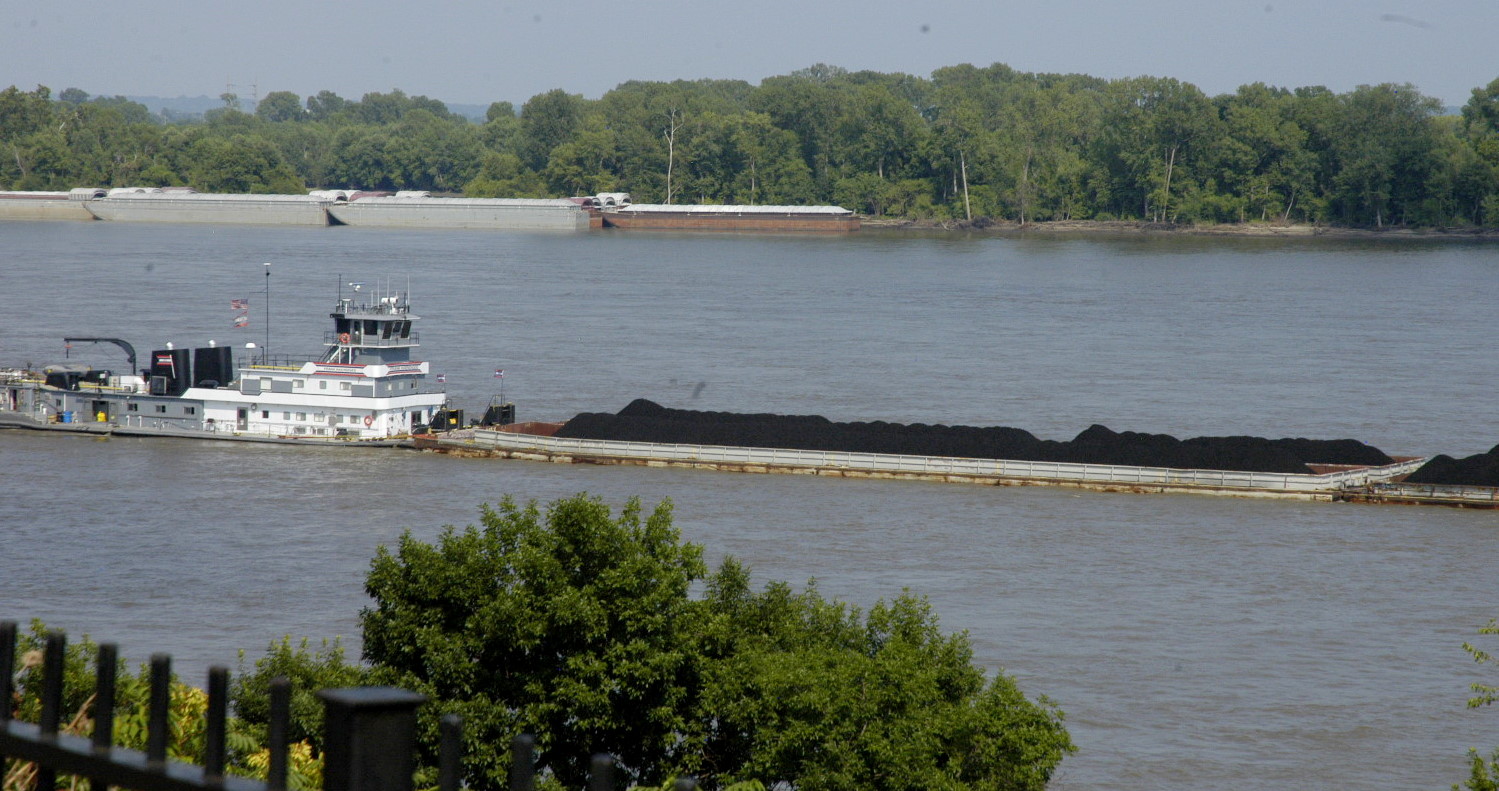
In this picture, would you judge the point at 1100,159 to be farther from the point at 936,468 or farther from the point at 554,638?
the point at 554,638

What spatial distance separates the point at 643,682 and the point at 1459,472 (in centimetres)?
3197

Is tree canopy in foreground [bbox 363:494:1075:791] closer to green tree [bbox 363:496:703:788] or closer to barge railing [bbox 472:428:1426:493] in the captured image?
green tree [bbox 363:496:703:788]

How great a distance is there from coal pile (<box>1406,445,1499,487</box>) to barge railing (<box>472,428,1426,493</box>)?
4.17 feet

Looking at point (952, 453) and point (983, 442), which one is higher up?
point (983, 442)

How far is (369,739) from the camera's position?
2641 mm

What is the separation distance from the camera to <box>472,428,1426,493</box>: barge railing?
42.6m

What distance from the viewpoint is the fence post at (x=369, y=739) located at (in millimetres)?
2592

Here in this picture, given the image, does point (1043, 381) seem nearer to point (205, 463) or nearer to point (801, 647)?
point (205, 463)

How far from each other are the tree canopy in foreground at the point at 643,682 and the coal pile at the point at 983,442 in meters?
27.4

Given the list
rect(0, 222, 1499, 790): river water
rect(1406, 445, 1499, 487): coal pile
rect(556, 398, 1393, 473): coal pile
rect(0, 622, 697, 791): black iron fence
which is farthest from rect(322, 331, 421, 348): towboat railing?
rect(0, 622, 697, 791): black iron fence

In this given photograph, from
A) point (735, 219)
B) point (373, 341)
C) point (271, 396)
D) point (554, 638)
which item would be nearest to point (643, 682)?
point (554, 638)

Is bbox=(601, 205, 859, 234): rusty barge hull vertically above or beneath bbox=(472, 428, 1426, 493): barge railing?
above

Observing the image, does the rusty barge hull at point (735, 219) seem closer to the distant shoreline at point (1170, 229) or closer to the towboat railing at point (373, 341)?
the distant shoreline at point (1170, 229)

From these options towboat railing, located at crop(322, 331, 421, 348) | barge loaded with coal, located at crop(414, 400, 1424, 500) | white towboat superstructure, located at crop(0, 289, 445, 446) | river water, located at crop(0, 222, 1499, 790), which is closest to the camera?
river water, located at crop(0, 222, 1499, 790)
